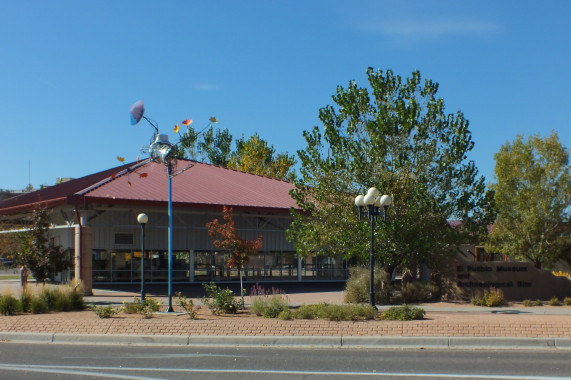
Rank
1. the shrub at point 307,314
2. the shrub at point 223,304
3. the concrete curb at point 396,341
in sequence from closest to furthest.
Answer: the concrete curb at point 396,341 < the shrub at point 307,314 < the shrub at point 223,304

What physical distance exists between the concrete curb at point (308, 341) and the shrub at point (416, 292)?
31.3ft

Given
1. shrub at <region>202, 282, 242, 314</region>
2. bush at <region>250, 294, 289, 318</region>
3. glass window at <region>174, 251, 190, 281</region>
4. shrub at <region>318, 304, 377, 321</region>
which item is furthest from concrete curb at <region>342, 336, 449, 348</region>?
glass window at <region>174, 251, 190, 281</region>

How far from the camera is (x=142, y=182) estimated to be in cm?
3431

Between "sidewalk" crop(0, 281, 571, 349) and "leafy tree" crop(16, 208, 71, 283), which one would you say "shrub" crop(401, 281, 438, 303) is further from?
"leafy tree" crop(16, 208, 71, 283)

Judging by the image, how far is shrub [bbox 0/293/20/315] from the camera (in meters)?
17.5

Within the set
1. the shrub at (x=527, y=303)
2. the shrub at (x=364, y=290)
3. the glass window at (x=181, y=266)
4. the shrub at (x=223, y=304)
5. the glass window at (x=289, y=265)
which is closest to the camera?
the shrub at (x=223, y=304)

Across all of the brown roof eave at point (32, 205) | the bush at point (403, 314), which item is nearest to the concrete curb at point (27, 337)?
the bush at point (403, 314)

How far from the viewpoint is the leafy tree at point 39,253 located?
23.0 meters

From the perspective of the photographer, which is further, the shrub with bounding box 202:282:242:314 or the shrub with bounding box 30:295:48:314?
the shrub with bounding box 30:295:48:314

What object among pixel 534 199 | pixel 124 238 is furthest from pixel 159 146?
pixel 534 199

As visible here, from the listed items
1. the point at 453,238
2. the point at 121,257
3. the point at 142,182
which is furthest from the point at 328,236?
the point at 121,257

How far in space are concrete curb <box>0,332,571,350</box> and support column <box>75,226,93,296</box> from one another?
13557 mm

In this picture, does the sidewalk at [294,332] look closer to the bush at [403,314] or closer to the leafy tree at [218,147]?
the bush at [403,314]

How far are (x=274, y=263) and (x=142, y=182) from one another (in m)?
10.3
